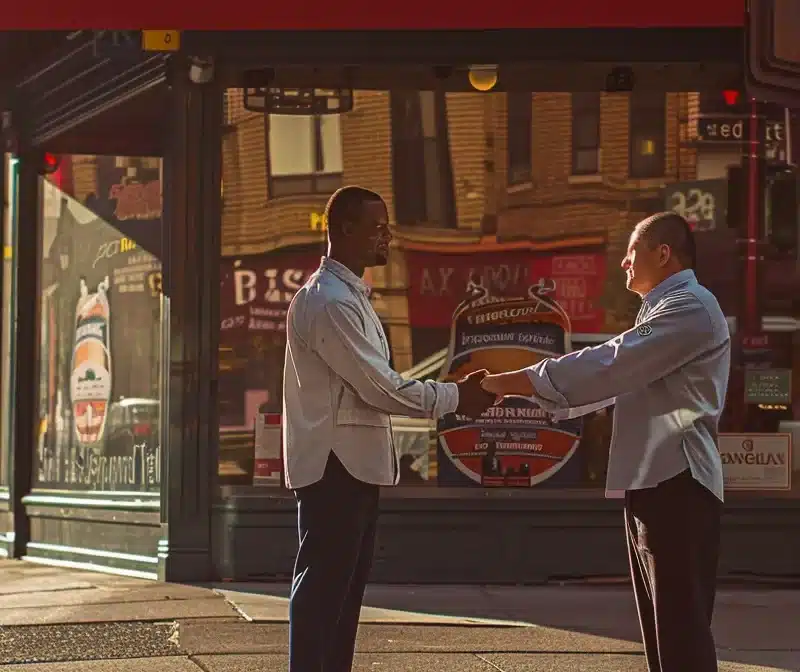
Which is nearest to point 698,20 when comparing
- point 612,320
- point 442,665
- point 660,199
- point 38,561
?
point 660,199

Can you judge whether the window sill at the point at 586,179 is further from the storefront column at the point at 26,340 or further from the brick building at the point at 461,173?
the storefront column at the point at 26,340

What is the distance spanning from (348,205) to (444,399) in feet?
2.33

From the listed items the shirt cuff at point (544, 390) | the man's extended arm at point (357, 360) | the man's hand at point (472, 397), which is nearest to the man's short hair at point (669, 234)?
the shirt cuff at point (544, 390)

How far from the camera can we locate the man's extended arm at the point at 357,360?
196 inches

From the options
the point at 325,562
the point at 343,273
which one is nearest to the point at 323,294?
the point at 343,273

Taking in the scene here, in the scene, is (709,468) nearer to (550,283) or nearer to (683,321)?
(683,321)

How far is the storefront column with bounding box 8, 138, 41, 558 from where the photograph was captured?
11656 mm

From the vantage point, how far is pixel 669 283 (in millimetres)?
4988

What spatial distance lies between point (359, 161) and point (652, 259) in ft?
16.5

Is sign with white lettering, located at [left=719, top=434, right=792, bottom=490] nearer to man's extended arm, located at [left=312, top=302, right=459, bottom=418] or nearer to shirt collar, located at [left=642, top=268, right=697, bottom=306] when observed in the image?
shirt collar, located at [left=642, top=268, right=697, bottom=306]

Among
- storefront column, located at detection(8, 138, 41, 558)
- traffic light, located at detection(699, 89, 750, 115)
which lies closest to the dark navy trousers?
traffic light, located at detection(699, 89, 750, 115)

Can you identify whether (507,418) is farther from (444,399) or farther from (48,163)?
(444,399)

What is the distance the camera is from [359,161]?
9.86 metres

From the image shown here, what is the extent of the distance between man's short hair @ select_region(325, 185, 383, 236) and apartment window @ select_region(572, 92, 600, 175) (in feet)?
15.7
